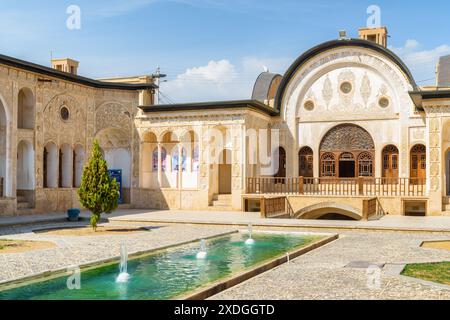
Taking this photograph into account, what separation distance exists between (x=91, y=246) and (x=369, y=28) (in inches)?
794

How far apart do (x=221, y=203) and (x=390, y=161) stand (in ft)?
24.4

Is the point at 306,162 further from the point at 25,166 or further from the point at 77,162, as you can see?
the point at 25,166

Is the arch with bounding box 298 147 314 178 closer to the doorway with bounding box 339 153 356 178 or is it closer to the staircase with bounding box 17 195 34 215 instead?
the doorway with bounding box 339 153 356 178

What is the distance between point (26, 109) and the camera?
2053 centimetres

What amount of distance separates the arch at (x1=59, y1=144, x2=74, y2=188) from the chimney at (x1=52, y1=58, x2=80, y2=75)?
770 centimetres

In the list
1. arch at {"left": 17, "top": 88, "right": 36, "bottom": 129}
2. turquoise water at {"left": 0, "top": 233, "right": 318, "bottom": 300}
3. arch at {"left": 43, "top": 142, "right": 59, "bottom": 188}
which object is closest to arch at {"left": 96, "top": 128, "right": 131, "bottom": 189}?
arch at {"left": 43, "top": 142, "right": 59, "bottom": 188}

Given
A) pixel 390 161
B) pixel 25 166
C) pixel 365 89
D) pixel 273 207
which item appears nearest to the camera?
pixel 273 207

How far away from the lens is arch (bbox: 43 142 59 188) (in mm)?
21594

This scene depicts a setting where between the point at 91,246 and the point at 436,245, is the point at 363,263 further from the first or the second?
the point at 91,246

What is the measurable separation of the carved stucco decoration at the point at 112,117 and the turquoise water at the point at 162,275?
39.4 feet

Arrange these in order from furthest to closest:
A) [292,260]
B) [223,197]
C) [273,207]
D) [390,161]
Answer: [390,161], [223,197], [273,207], [292,260]

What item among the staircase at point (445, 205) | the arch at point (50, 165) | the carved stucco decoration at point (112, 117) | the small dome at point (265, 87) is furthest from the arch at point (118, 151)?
the staircase at point (445, 205)
